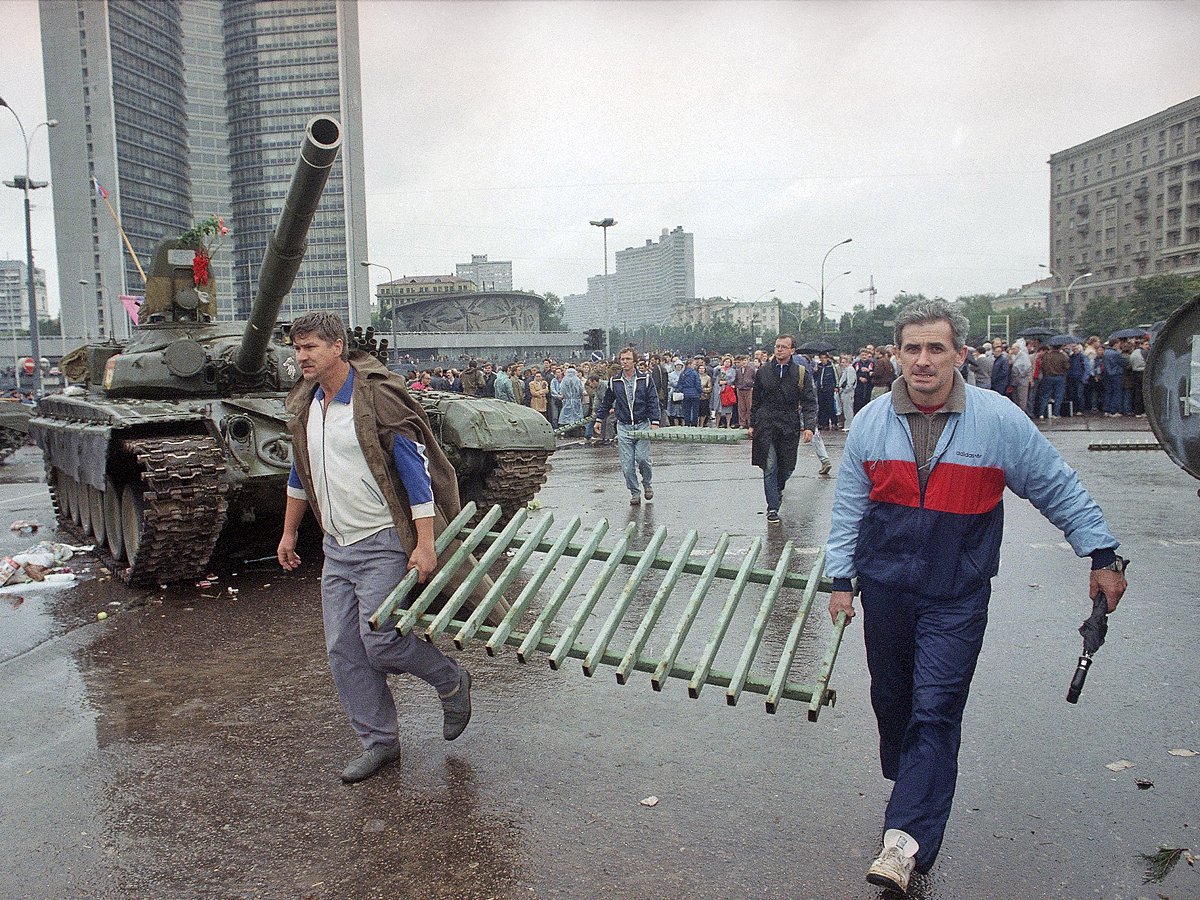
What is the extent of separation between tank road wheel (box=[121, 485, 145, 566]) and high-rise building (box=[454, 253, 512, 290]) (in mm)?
167901

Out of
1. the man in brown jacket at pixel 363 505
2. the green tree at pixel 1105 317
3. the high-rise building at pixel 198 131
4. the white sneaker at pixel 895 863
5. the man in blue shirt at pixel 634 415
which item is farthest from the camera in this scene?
the high-rise building at pixel 198 131

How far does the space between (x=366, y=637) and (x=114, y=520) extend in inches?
222

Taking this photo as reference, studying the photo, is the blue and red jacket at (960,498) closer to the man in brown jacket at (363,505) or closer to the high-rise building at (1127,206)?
the man in brown jacket at (363,505)

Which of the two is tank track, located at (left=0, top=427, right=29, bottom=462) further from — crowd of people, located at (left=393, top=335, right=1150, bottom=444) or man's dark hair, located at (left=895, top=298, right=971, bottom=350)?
man's dark hair, located at (left=895, top=298, right=971, bottom=350)

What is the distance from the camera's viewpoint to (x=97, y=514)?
9.36 metres

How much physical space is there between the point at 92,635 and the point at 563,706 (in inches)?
138

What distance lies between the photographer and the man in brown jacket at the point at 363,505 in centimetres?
410

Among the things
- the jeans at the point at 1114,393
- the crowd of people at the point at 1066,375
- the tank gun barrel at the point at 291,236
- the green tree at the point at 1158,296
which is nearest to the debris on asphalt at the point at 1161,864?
the tank gun barrel at the point at 291,236

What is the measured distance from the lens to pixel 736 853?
3.44 metres

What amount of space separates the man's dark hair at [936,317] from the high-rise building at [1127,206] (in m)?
76.1

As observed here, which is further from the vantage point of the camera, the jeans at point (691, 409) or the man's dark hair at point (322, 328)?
the jeans at point (691, 409)

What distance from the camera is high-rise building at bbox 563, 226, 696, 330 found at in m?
144

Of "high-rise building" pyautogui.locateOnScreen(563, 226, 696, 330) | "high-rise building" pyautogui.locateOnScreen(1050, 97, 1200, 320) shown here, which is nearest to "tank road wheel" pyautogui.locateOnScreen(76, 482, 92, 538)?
"high-rise building" pyautogui.locateOnScreen(1050, 97, 1200, 320)

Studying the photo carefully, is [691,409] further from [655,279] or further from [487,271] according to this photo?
[487,271]
